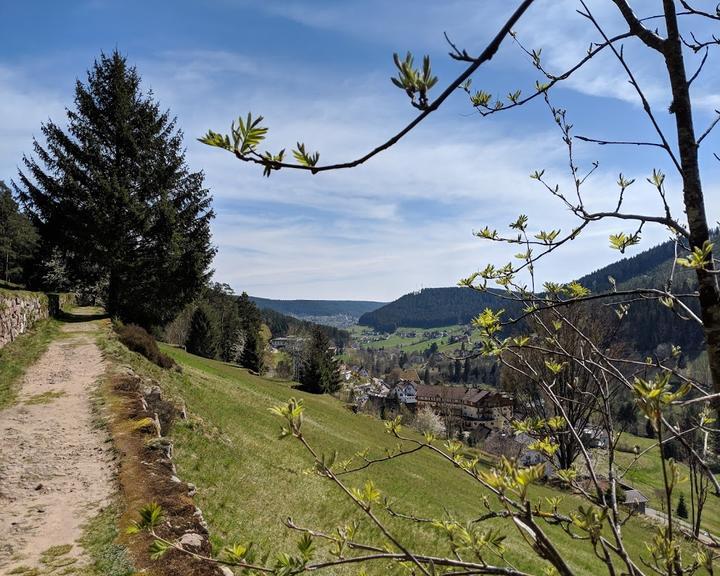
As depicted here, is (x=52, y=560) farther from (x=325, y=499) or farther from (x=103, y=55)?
(x=103, y=55)

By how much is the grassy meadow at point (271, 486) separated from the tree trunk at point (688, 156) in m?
1.95

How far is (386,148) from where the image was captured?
4.28 ft

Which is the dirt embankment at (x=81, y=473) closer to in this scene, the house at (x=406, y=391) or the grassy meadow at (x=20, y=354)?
the grassy meadow at (x=20, y=354)

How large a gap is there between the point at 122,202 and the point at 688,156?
2364 cm

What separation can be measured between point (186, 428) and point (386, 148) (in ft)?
40.1

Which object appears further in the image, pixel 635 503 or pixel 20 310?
pixel 20 310

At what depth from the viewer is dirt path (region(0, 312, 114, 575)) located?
532 cm

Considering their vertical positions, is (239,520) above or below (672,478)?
below

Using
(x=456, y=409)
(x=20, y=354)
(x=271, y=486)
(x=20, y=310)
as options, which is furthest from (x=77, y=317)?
(x=456, y=409)

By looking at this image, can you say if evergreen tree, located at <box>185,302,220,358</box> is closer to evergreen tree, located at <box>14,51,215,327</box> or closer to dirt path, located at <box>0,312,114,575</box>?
evergreen tree, located at <box>14,51,215,327</box>

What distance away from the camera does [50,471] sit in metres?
7.39

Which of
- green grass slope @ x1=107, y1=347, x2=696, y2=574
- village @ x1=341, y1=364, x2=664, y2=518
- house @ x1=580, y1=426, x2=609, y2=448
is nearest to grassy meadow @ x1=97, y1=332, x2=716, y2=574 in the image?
green grass slope @ x1=107, y1=347, x2=696, y2=574

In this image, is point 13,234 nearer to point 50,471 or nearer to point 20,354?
point 20,354

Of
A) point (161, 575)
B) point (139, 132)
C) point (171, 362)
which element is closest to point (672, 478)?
point (161, 575)
